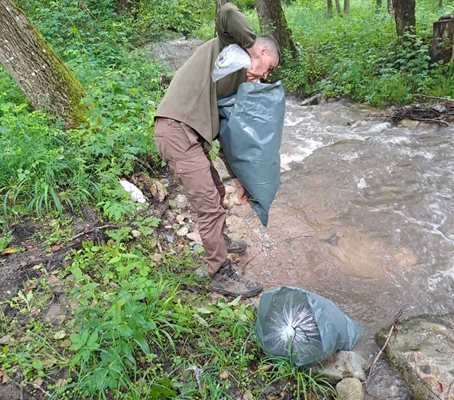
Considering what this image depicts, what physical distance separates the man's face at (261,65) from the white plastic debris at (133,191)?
1.71 m

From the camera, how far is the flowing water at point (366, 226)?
3260mm

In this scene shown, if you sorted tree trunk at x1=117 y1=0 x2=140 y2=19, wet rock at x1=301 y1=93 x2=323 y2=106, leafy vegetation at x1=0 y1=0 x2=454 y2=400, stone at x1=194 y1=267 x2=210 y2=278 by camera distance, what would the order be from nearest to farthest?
1. leafy vegetation at x1=0 y1=0 x2=454 y2=400
2. stone at x1=194 y1=267 x2=210 y2=278
3. wet rock at x1=301 y1=93 x2=323 y2=106
4. tree trunk at x1=117 y1=0 x2=140 y2=19

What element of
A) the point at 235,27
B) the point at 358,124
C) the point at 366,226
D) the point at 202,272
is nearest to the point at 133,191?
the point at 202,272

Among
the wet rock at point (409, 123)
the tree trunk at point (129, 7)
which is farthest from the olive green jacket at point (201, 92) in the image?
the tree trunk at point (129, 7)

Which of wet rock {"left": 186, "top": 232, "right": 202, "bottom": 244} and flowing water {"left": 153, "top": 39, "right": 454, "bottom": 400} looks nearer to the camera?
flowing water {"left": 153, "top": 39, "right": 454, "bottom": 400}

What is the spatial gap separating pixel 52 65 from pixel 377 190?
3.87 metres

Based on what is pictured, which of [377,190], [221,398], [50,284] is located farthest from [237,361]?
[377,190]

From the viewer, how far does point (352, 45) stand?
877cm

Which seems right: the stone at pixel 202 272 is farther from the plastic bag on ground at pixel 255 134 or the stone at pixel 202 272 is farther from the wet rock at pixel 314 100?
the wet rock at pixel 314 100

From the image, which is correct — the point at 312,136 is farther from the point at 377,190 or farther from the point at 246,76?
the point at 246,76

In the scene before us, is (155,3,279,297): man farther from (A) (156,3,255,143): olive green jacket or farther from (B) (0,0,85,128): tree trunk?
(B) (0,0,85,128): tree trunk

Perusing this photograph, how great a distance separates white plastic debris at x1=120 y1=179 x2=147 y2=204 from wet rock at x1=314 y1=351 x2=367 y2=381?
7.24 ft

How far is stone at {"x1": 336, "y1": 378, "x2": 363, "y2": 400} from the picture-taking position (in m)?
2.37

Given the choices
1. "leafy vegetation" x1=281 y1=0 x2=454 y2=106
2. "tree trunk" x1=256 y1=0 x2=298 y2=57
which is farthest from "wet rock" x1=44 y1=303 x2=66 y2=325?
"tree trunk" x1=256 y1=0 x2=298 y2=57
